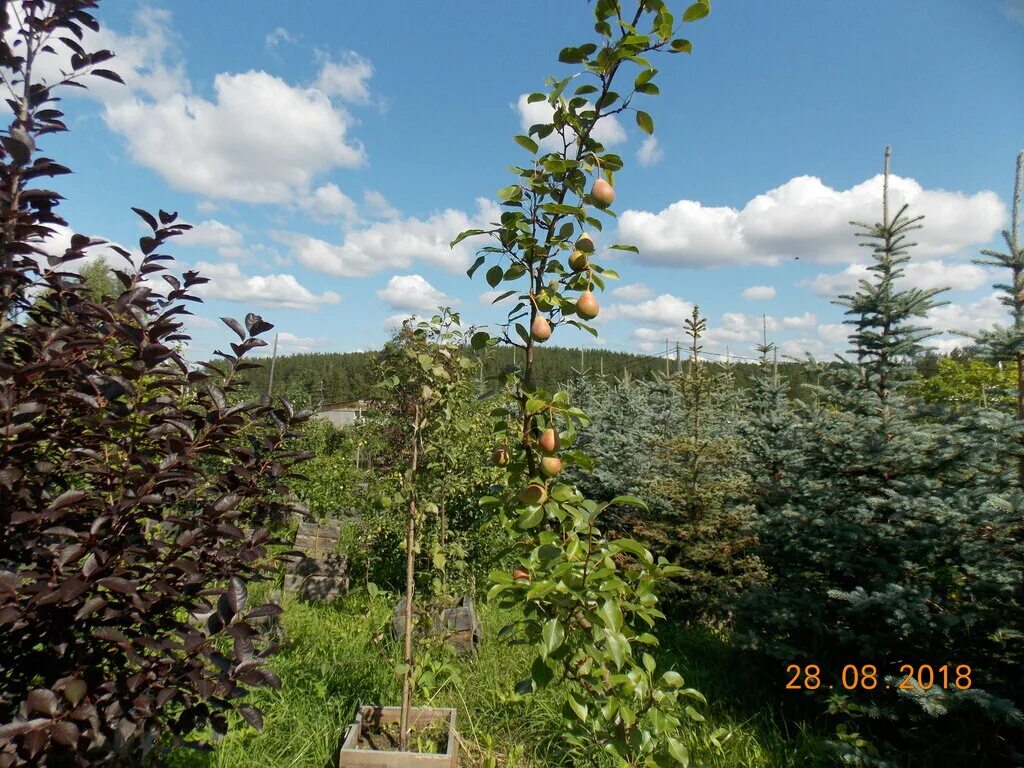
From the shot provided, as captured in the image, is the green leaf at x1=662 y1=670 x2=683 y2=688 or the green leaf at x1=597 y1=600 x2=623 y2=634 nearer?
the green leaf at x1=597 y1=600 x2=623 y2=634

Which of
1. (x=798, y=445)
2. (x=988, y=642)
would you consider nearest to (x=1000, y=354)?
(x=988, y=642)

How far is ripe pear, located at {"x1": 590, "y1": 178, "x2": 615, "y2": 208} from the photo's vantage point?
175 centimetres

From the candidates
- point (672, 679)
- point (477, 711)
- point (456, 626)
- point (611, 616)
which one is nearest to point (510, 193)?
point (611, 616)

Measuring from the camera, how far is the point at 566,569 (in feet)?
4.94

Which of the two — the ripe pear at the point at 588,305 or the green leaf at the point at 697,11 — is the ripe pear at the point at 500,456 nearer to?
the ripe pear at the point at 588,305

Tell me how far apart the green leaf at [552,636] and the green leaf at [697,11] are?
177 centimetres

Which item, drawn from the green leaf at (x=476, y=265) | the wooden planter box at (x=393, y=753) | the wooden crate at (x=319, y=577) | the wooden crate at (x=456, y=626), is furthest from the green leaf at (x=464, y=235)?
the wooden crate at (x=319, y=577)

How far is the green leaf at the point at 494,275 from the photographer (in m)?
1.88

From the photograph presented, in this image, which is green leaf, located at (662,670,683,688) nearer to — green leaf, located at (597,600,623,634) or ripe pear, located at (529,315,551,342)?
green leaf, located at (597,600,623,634)

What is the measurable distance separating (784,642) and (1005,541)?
1507 mm

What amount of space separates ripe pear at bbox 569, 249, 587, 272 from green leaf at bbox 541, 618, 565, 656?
1.06 m

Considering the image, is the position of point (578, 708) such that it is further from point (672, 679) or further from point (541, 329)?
point (541, 329)

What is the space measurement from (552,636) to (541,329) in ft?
2.94

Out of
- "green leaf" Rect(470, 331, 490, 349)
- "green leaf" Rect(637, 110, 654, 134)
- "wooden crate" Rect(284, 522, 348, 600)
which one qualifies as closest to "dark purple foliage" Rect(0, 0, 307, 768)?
"green leaf" Rect(470, 331, 490, 349)
